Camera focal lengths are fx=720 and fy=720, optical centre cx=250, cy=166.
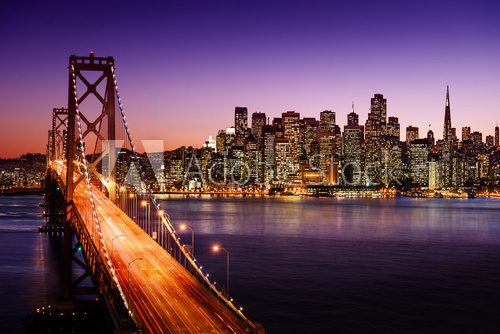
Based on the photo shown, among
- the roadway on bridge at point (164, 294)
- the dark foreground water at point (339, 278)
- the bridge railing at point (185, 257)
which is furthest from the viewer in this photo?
the dark foreground water at point (339, 278)

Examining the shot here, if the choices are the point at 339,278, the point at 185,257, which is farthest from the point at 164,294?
the point at 339,278

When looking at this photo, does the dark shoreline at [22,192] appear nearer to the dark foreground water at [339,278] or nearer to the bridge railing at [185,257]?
the bridge railing at [185,257]

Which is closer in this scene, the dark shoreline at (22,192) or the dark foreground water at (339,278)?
the dark foreground water at (339,278)

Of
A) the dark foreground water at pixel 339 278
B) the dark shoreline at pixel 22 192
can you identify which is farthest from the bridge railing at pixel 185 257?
the dark shoreline at pixel 22 192

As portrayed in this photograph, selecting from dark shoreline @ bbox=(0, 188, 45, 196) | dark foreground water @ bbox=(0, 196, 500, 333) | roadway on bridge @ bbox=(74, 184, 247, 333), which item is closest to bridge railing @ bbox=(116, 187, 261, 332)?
roadway on bridge @ bbox=(74, 184, 247, 333)

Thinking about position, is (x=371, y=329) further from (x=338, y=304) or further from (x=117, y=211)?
(x=117, y=211)

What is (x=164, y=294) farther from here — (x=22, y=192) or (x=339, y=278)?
(x=22, y=192)

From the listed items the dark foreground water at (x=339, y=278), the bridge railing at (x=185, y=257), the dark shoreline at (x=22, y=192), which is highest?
the dark shoreline at (x=22, y=192)

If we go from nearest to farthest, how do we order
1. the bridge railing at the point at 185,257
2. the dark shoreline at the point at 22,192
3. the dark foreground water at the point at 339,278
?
the bridge railing at the point at 185,257 < the dark foreground water at the point at 339,278 < the dark shoreline at the point at 22,192
